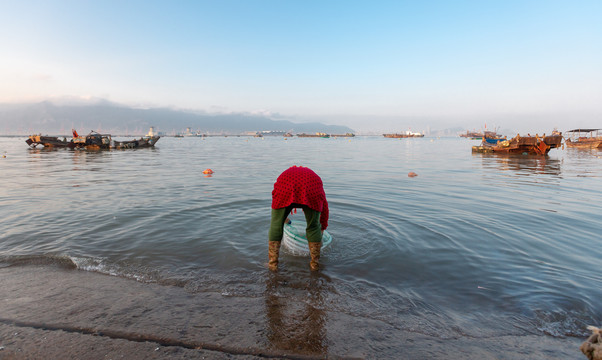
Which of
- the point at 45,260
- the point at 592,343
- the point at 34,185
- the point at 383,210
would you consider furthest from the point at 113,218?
the point at 592,343

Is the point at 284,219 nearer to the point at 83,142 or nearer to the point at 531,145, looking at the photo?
the point at 531,145

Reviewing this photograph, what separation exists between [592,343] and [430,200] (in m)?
9.00

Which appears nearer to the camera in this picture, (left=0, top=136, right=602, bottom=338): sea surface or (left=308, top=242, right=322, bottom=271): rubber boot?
(left=0, top=136, right=602, bottom=338): sea surface

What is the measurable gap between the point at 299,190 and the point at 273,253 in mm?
1327

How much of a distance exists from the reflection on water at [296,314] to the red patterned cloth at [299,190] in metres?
1.27

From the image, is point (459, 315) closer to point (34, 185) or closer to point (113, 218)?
point (113, 218)

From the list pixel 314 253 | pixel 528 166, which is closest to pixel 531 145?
pixel 528 166

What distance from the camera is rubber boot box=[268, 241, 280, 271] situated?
5.27m

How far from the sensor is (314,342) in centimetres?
341

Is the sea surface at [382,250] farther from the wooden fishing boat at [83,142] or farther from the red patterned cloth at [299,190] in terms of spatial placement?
the wooden fishing boat at [83,142]

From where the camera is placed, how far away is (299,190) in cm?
485

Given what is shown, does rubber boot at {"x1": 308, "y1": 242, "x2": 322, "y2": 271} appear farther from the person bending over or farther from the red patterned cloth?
the red patterned cloth

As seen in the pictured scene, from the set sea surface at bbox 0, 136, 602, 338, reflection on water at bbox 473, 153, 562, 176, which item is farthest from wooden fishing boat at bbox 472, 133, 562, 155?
sea surface at bbox 0, 136, 602, 338

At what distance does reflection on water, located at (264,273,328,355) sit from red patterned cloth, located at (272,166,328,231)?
4.17 feet
